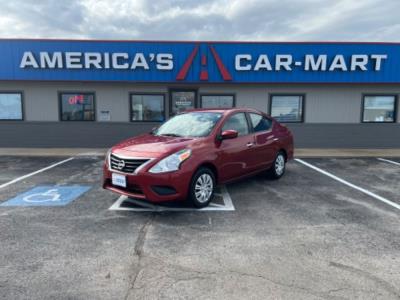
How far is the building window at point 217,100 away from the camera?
11.5 metres

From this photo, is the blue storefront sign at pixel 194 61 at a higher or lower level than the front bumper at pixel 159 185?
higher

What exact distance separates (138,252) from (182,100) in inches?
343

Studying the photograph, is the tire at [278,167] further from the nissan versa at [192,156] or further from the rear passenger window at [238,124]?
the rear passenger window at [238,124]

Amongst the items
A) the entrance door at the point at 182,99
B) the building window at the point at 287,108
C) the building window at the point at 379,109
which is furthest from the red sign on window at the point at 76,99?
the building window at the point at 379,109

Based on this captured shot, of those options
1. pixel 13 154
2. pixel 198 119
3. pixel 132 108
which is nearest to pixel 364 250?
pixel 198 119

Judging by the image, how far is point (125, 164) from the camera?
4.60 meters

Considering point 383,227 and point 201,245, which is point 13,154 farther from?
point 383,227

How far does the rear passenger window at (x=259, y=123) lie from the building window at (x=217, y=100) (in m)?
4.95

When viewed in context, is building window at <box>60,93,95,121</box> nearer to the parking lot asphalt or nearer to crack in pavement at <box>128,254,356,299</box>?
the parking lot asphalt

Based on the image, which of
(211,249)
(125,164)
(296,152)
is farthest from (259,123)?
(296,152)

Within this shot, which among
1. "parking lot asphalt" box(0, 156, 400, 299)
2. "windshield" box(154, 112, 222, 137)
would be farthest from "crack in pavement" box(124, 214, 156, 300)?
"windshield" box(154, 112, 222, 137)

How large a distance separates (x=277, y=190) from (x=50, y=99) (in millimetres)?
9720

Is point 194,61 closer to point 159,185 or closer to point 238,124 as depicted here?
point 238,124

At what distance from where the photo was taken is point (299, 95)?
37.9ft
